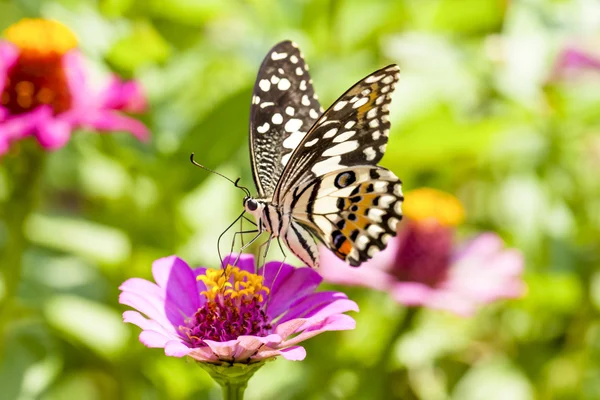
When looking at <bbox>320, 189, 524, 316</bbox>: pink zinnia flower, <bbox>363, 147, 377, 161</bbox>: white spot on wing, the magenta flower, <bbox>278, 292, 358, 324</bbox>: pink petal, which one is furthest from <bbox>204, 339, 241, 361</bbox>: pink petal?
<bbox>320, 189, 524, 316</bbox>: pink zinnia flower

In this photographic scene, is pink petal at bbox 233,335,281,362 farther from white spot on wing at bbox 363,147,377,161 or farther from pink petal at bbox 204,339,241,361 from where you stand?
white spot on wing at bbox 363,147,377,161

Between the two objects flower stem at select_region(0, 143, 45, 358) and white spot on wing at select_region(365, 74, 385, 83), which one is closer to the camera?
white spot on wing at select_region(365, 74, 385, 83)

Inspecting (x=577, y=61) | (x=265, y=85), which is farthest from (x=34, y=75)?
(x=577, y=61)

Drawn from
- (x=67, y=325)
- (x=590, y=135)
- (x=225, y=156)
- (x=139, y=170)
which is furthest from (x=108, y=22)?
(x=590, y=135)

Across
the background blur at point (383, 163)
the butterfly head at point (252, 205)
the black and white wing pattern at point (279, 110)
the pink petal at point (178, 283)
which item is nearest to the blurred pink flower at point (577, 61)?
the background blur at point (383, 163)

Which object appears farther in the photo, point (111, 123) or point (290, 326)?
point (111, 123)

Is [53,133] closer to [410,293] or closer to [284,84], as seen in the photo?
[284,84]

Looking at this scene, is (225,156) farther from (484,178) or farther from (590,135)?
(590,135)
